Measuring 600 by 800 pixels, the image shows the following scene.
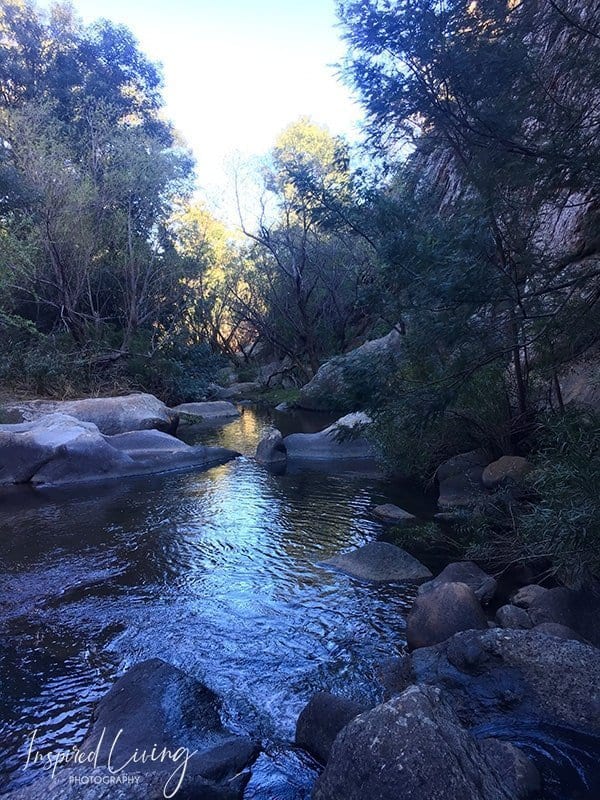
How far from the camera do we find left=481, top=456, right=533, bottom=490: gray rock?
852cm

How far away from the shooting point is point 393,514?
9531 mm

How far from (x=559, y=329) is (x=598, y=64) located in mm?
2391

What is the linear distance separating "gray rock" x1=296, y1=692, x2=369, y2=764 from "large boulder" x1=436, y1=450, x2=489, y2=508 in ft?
18.8

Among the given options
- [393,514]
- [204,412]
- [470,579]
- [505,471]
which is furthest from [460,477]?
[204,412]

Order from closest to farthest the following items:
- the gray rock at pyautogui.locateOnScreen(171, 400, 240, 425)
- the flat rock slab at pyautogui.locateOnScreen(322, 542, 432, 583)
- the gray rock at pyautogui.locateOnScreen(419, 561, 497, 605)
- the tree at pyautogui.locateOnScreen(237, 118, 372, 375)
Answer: the gray rock at pyautogui.locateOnScreen(419, 561, 497, 605)
the flat rock slab at pyautogui.locateOnScreen(322, 542, 432, 583)
the gray rock at pyautogui.locateOnScreen(171, 400, 240, 425)
the tree at pyautogui.locateOnScreen(237, 118, 372, 375)

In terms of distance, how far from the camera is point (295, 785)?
11.7 feet

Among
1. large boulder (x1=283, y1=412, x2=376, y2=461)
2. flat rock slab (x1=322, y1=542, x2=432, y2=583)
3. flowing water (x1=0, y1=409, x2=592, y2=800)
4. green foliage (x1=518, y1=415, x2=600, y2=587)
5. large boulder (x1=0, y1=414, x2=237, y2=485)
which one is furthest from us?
large boulder (x1=283, y1=412, x2=376, y2=461)

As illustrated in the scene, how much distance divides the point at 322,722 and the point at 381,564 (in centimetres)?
335

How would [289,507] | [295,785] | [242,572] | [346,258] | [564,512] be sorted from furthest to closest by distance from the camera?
[346,258] → [289,507] → [242,572] → [564,512] → [295,785]

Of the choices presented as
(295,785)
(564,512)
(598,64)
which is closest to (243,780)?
(295,785)

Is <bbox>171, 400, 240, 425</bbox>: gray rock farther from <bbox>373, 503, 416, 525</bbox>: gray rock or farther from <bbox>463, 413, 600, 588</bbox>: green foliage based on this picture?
<bbox>463, 413, 600, 588</bbox>: green foliage

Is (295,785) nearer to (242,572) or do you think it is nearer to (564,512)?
(564,512)

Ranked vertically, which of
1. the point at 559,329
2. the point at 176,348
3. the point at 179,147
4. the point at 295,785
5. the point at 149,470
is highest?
the point at 179,147

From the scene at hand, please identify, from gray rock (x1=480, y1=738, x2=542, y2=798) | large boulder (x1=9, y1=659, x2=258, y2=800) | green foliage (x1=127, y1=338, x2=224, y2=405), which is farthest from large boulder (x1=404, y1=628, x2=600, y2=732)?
green foliage (x1=127, y1=338, x2=224, y2=405)
